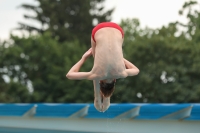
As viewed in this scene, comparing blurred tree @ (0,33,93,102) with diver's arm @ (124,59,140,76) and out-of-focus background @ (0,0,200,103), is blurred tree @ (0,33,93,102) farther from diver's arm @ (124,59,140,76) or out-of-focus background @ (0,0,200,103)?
diver's arm @ (124,59,140,76)

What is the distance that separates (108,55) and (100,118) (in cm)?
624

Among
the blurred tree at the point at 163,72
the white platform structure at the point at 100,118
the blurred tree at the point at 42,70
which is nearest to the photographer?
the white platform structure at the point at 100,118

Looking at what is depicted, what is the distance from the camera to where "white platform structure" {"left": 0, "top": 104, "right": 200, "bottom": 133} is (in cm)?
970

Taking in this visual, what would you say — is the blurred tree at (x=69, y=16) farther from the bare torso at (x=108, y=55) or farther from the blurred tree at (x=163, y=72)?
the bare torso at (x=108, y=55)

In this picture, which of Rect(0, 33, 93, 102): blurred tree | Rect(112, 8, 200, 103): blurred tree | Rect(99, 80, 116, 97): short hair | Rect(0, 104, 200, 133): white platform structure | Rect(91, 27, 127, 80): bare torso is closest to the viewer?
Rect(91, 27, 127, 80): bare torso

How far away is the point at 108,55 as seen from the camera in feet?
17.0

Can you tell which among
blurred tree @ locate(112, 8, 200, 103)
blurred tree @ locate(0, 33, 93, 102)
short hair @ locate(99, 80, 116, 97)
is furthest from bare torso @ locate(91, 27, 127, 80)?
blurred tree @ locate(0, 33, 93, 102)

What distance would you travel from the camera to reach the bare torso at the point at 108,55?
5.18m

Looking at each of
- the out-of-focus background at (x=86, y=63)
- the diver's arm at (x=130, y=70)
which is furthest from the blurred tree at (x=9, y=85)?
the diver's arm at (x=130, y=70)

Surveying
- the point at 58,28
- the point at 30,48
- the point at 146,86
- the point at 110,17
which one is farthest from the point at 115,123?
the point at 110,17

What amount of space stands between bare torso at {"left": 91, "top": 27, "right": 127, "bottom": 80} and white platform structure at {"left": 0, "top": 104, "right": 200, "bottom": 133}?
182 inches

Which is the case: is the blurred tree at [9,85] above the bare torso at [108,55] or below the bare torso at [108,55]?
below

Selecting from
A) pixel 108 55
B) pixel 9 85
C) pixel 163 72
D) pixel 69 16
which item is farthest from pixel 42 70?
pixel 108 55

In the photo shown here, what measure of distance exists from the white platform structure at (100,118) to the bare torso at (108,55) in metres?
4.62
